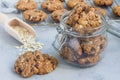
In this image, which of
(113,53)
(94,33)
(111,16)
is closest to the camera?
(94,33)

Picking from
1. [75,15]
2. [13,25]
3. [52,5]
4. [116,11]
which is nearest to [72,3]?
[52,5]

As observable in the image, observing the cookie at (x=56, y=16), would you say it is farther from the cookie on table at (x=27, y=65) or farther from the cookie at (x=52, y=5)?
the cookie on table at (x=27, y=65)

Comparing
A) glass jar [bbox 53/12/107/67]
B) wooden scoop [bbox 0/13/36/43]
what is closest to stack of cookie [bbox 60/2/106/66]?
glass jar [bbox 53/12/107/67]

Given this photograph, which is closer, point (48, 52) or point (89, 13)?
point (89, 13)

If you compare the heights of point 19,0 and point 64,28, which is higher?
point 64,28

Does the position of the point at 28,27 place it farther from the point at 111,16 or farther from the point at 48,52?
the point at 111,16

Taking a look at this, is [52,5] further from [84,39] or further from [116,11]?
[84,39]

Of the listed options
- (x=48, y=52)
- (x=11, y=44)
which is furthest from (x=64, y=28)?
(x=11, y=44)
